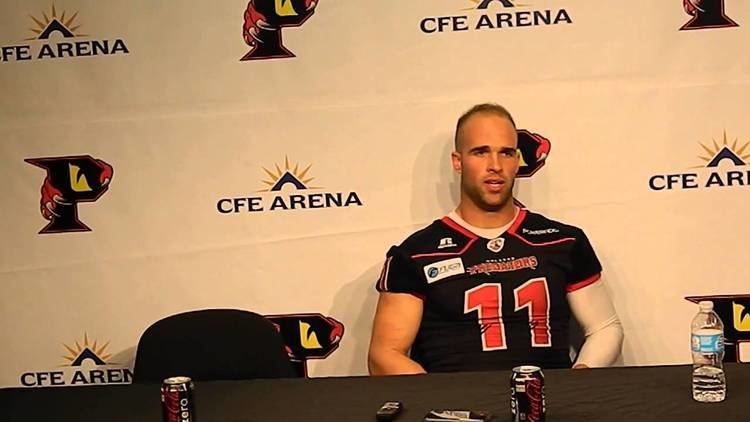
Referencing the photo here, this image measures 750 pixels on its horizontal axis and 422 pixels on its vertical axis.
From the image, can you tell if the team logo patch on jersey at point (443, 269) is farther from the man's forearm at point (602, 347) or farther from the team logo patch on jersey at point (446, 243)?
the man's forearm at point (602, 347)

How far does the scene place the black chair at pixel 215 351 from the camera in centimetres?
264

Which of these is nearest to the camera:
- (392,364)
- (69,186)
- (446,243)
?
(392,364)

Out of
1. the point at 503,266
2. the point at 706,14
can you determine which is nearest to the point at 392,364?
the point at 503,266

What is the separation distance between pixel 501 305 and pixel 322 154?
2.49 ft

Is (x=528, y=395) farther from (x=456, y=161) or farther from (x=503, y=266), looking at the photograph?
(x=456, y=161)

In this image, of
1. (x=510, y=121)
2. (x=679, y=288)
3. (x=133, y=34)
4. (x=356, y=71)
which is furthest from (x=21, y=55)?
(x=679, y=288)

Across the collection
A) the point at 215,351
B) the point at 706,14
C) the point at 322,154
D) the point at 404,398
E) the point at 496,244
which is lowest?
the point at 404,398

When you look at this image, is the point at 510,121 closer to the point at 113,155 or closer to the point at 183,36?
the point at 183,36

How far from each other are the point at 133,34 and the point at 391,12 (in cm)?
82

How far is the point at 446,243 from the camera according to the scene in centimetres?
289

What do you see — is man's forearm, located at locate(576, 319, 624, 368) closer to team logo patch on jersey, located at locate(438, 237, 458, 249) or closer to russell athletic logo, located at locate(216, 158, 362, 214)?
team logo patch on jersey, located at locate(438, 237, 458, 249)

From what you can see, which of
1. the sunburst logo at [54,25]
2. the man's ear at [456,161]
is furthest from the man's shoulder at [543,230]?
the sunburst logo at [54,25]

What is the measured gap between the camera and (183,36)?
10.4 ft

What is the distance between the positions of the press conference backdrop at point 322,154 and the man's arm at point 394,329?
35cm
